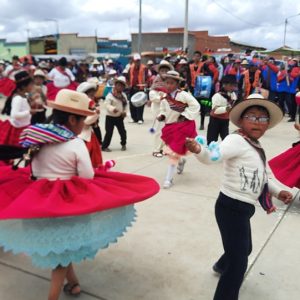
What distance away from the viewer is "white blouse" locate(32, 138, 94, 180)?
2.71m

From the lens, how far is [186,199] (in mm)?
5402

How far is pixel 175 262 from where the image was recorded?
3629 millimetres

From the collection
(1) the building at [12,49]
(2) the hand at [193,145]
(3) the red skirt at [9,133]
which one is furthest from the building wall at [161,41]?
(2) the hand at [193,145]

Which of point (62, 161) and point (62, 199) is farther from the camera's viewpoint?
point (62, 161)

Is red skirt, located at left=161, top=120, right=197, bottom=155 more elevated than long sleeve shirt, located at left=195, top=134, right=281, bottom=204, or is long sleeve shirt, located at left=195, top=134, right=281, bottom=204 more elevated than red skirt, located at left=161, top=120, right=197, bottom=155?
long sleeve shirt, located at left=195, top=134, right=281, bottom=204

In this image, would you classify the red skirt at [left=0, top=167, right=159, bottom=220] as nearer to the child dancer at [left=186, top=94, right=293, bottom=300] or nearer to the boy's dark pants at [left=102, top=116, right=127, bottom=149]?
the child dancer at [left=186, top=94, right=293, bottom=300]

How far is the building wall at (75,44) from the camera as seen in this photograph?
170 feet

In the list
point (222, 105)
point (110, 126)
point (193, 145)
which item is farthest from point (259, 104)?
point (110, 126)

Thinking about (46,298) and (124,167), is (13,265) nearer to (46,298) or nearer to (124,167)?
(46,298)

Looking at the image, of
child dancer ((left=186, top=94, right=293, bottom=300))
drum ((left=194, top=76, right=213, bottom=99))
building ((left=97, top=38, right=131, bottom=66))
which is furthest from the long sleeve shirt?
building ((left=97, top=38, right=131, bottom=66))

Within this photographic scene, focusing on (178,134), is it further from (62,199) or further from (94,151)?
(62,199)

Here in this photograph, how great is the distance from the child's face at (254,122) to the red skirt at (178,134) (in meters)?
→ 3.15

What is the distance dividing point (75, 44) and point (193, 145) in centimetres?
5289

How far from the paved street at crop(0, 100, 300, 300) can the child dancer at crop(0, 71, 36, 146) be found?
188 cm
